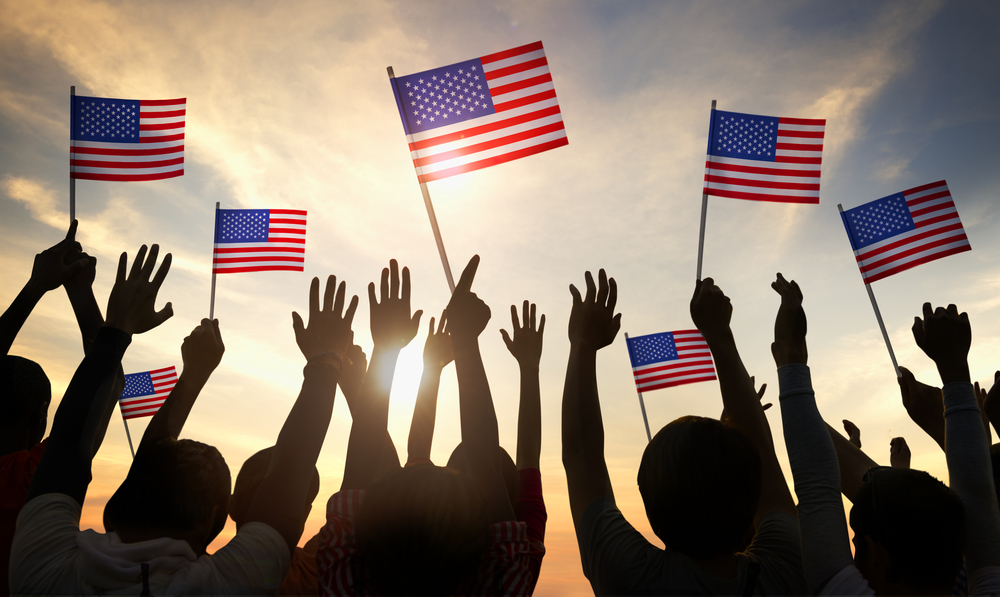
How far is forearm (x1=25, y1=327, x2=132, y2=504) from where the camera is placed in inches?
89.7

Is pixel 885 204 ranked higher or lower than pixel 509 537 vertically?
higher

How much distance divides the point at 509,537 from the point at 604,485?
1.51 ft

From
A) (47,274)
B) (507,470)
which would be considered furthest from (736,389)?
(47,274)

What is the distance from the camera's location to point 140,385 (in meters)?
12.0

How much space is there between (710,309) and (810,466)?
3.88 ft

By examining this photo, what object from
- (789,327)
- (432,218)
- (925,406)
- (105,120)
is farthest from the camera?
(105,120)

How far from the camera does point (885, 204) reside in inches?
375

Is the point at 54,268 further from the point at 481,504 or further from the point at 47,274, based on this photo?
the point at 481,504

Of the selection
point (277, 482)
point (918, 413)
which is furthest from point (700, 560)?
point (918, 413)

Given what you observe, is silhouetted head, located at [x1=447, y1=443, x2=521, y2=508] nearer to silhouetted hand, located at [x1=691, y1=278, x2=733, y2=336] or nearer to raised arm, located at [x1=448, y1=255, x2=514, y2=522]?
raised arm, located at [x1=448, y1=255, x2=514, y2=522]

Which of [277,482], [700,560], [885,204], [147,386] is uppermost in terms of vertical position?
[885,204]

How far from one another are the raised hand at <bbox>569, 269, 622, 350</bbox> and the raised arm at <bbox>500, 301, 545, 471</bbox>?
3.14ft

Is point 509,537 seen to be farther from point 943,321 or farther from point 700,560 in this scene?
point 943,321

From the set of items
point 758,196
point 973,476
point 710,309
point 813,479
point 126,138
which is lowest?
point 973,476
